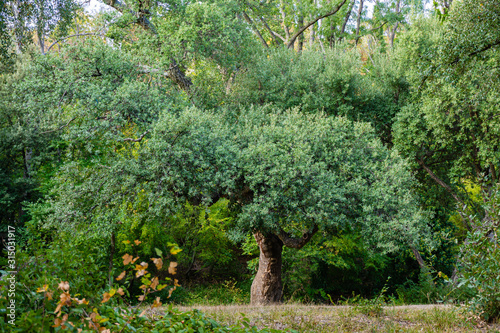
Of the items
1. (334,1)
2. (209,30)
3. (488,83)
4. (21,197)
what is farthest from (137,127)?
(334,1)

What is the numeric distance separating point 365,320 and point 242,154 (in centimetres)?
487

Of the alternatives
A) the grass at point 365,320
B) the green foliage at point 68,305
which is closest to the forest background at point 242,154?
the green foliage at point 68,305

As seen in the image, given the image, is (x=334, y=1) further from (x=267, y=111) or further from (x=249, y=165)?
(x=249, y=165)

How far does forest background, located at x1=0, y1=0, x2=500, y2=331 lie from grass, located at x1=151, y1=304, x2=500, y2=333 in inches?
17.8

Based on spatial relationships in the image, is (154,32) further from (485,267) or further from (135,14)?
(485,267)

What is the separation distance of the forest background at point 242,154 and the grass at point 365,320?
451 millimetres

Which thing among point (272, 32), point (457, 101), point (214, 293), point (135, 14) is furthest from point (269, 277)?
point (272, 32)

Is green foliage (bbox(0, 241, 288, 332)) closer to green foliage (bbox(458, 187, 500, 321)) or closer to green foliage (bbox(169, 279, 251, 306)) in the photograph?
green foliage (bbox(458, 187, 500, 321))

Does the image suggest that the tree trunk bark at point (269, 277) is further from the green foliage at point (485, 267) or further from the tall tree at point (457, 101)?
the green foliage at point (485, 267)

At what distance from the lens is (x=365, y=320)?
683 centimetres

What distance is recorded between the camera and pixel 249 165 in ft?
31.9

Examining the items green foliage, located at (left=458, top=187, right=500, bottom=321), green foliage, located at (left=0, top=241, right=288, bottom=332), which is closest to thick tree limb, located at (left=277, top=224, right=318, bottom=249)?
green foliage, located at (left=458, top=187, right=500, bottom=321)

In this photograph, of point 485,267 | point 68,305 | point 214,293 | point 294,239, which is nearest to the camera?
point 68,305

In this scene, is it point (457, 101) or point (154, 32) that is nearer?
point (457, 101)
